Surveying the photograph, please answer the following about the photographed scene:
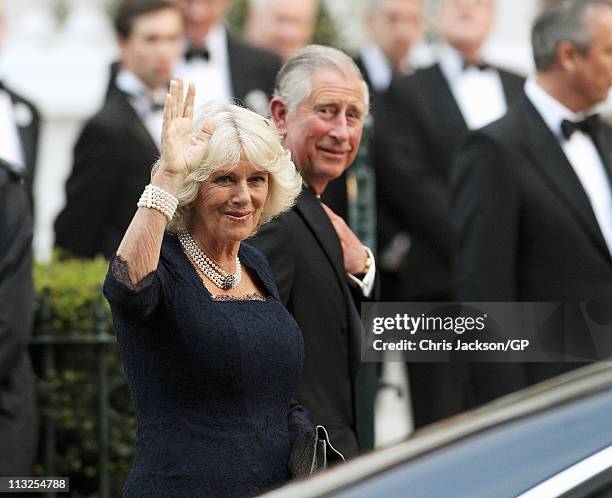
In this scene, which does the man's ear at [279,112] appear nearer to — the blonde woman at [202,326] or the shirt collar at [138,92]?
the blonde woman at [202,326]

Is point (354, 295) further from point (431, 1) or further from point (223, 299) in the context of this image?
point (431, 1)

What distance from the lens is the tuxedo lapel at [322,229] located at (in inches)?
189

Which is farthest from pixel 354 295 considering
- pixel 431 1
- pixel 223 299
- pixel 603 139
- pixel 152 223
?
pixel 431 1

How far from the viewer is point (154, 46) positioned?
26.3 feet

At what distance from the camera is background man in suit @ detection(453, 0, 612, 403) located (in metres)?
5.98

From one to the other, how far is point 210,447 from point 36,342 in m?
2.69

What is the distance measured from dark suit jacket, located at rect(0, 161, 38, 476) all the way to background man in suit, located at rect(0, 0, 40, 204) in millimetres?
1245

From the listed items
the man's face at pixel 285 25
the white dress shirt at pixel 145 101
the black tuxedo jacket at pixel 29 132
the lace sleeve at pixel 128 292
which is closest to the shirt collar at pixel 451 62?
the man's face at pixel 285 25

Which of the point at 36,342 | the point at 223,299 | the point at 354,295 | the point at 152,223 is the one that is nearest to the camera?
the point at 152,223

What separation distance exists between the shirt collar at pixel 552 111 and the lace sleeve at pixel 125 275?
9.06 feet

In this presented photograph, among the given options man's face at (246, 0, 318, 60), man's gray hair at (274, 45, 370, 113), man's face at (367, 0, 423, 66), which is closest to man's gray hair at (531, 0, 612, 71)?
man's gray hair at (274, 45, 370, 113)

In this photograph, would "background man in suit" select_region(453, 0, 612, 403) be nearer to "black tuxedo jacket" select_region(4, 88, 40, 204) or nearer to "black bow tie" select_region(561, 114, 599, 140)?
"black bow tie" select_region(561, 114, 599, 140)

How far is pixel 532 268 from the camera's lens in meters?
6.04

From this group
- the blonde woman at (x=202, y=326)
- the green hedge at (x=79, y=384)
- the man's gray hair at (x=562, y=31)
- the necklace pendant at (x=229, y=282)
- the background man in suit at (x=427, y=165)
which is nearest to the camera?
the blonde woman at (x=202, y=326)
